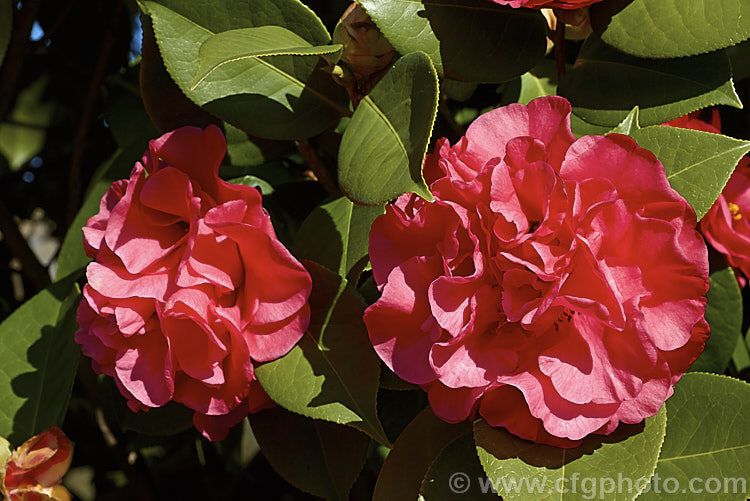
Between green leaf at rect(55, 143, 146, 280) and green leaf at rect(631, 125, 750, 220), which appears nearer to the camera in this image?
green leaf at rect(631, 125, 750, 220)

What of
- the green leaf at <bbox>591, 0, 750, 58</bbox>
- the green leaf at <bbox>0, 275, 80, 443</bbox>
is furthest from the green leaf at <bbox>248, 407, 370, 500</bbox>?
the green leaf at <bbox>591, 0, 750, 58</bbox>

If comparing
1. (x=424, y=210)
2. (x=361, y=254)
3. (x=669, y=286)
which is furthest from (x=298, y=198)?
(x=669, y=286)

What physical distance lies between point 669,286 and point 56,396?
639 mm

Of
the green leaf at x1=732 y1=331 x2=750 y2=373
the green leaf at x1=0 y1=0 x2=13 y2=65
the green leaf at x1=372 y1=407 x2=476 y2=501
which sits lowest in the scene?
the green leaf at x1=732 y1=331 x2=750 y2=373

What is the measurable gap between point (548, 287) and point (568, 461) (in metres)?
0.15

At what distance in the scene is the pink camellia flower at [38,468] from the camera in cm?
75

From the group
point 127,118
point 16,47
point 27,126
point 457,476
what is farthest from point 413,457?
point 27,126

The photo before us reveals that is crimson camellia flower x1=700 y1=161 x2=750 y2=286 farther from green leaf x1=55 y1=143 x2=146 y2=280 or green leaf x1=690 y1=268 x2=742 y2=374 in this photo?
green leaf x1=55 y1=143 x2=146 y2=280

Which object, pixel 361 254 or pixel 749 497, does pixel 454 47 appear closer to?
pixel 361 254

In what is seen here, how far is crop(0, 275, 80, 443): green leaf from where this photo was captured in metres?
0.84

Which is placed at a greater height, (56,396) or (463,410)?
(463,410)

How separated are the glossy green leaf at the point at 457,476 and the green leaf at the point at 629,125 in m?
0.30

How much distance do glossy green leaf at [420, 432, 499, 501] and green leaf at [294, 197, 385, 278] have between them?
0.18m

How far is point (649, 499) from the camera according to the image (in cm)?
68
